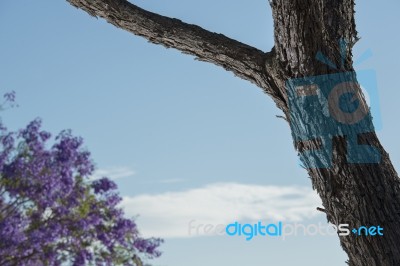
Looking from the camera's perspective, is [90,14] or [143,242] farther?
[143,242]

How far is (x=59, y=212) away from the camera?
430 centimetres

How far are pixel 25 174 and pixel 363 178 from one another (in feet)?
10.3

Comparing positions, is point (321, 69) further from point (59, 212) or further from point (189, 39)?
point (59, 212)

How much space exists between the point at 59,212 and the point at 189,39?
263cm

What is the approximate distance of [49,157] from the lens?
176 inches

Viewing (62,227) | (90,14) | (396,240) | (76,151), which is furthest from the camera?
(76,151)

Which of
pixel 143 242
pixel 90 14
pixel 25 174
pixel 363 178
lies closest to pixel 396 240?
pixel 363 178

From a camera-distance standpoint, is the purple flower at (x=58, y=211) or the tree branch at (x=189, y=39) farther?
the purple flower at (x=58, y=211)

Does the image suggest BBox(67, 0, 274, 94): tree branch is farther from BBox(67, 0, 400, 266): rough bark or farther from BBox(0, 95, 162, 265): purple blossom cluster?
BBox(0, 95, 162, 265): purple blossom cluster

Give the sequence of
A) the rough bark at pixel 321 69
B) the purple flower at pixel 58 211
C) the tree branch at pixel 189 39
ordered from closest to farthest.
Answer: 1. the rough bark at pixel 321 69
2. the tree branch at pixel 189 39
3. the purple flower at pixel 58 211

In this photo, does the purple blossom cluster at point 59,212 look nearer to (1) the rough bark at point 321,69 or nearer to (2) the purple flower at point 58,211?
(2) the purple flower at point 58,211

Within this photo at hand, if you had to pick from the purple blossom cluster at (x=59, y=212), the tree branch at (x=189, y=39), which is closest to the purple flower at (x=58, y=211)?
the purple blossom cluster at (x=59, y=212)

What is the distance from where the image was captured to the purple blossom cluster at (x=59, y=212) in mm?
4223

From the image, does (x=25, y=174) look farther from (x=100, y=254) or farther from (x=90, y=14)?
(x=90, y=14)
